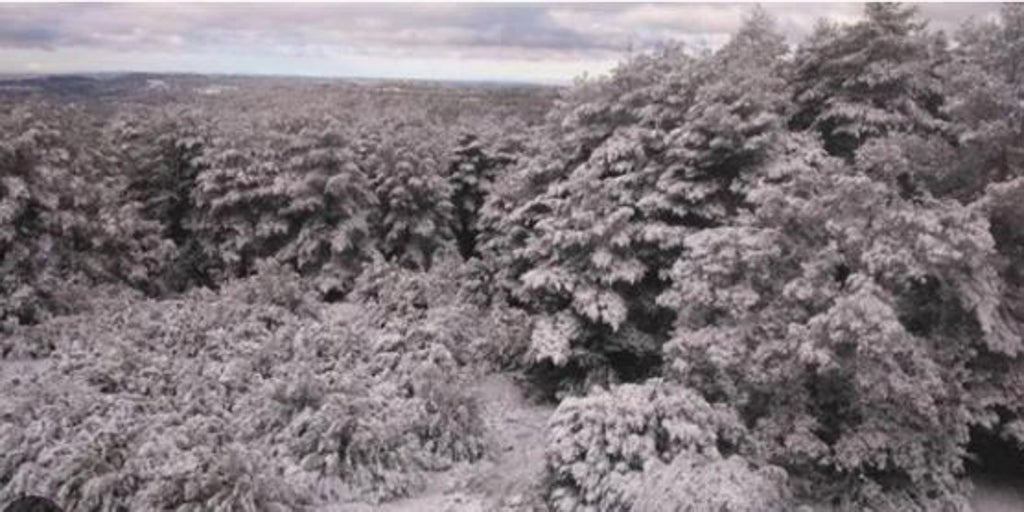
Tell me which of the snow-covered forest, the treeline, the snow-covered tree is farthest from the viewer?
the treeline

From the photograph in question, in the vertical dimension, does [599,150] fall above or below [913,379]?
above

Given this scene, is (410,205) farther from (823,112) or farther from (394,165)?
(823,112)

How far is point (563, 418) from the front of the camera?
1017cm

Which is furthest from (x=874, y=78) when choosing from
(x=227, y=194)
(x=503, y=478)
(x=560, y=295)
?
(x=227, y=194)

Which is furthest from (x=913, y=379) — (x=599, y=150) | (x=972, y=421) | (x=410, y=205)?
(x=410, y=205)

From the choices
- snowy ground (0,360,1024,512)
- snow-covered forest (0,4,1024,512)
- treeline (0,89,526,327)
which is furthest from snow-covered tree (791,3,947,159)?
treeline (0,89,526,327)

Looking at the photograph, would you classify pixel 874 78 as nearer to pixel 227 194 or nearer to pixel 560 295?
pixel 560 295

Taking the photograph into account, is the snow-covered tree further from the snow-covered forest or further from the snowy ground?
the snowy ground

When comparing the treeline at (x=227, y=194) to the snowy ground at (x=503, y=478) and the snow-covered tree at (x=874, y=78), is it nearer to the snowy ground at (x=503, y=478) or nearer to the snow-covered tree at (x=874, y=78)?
the snowy ground at (x=503, y=478)

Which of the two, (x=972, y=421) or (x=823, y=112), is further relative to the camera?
(x=823, y=112)

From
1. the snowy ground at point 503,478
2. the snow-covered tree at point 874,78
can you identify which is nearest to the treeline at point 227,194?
the snowy ground at point 503,478

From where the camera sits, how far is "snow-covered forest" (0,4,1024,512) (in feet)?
31.8

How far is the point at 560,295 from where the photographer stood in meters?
13.7

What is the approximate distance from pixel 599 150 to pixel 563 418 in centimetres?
565
